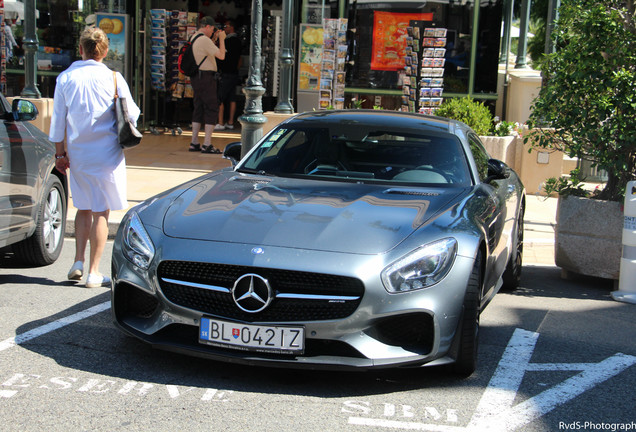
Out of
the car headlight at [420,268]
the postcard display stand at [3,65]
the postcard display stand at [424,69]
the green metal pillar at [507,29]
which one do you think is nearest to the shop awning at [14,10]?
the postcard display stand at [3,65]

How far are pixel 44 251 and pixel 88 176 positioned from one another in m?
1.20

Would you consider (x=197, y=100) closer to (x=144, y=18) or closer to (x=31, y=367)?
(x=144, y=18)

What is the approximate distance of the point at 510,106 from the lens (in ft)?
51.7

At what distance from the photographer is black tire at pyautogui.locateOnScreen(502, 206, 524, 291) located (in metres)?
6.88

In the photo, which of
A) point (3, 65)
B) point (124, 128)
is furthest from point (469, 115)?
point (3, 65)

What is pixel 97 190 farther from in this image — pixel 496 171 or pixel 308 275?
pixel 496 171

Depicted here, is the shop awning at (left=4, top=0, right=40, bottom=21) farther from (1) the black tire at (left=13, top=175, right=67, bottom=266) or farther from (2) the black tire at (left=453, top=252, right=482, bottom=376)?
(2) the black tire at (left=453, top=252, right=482, bottom=376)

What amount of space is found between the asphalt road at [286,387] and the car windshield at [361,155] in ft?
3.85

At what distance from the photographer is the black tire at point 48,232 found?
6.95 m

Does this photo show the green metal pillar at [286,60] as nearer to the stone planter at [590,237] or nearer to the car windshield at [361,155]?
the stone planter at [590,237]

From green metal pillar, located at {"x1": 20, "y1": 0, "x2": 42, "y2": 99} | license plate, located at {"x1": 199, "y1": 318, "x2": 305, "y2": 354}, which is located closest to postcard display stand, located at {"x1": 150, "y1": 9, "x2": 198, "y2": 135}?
green metal pillar, located at {"x1": 20, "y1": 0, "x2": 42, "y2": 99}

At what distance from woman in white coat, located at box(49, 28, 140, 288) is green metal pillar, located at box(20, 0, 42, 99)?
7.12m

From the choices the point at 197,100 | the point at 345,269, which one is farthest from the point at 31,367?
the point at 197,100

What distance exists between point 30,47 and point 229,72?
4864 mm
